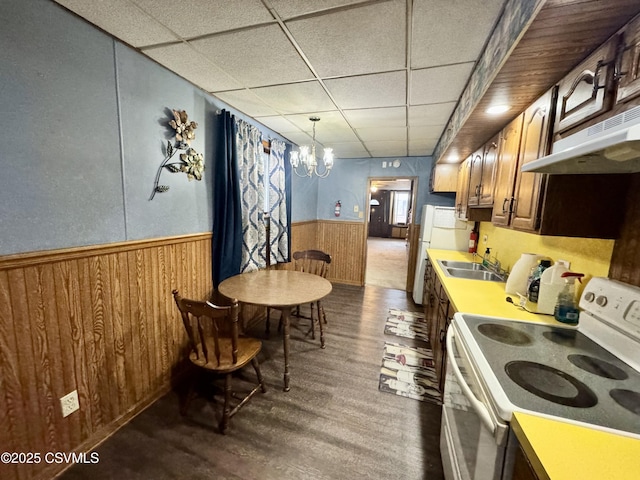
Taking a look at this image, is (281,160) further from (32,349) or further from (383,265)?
(383,265)

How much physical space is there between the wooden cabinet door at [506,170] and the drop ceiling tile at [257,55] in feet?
4.70

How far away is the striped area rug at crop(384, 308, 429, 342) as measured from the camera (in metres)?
3.06

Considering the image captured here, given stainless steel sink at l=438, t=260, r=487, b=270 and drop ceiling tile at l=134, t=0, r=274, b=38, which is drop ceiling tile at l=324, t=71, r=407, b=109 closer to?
drop ceiling tile at l=134, t=0, r=274, b=38

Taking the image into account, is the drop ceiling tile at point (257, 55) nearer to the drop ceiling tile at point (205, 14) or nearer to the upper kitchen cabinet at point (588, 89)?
the drop ceiling tile at point (205, 14)

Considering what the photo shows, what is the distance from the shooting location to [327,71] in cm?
179

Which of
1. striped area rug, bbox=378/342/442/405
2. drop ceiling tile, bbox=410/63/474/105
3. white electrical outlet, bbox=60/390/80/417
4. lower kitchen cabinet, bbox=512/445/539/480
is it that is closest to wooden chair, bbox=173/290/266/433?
white electrical outlet, bbox=60/390/80/417

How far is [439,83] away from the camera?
1.90 metres

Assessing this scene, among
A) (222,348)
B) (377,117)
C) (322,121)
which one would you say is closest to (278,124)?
(322,121)

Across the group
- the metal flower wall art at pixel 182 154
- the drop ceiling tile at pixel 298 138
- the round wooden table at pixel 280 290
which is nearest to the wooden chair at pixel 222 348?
the round wooden table at pixel 280 290

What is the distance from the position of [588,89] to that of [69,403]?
2.88 m

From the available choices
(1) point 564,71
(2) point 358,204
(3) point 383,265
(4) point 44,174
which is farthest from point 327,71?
(3) point 383,265

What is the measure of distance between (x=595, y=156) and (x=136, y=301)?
240 centimetres

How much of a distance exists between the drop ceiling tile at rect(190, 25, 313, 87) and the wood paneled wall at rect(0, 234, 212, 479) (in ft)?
4.26

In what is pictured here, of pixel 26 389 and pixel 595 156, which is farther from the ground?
pixel 595 156
